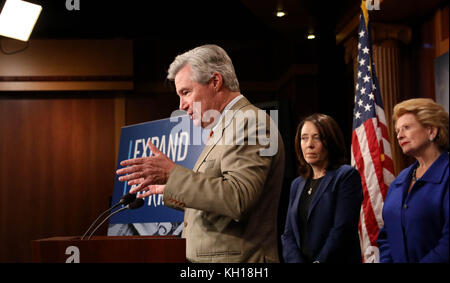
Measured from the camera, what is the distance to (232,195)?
1.50 metres

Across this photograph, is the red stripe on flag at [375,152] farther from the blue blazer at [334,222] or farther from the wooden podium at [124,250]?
the wooden podium at [124,250]

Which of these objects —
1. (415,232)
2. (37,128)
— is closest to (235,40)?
Answer: (37,128)

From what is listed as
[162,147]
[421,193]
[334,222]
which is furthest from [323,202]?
[162,147]

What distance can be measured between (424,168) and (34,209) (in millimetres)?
5442

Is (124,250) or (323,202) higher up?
(323,202)

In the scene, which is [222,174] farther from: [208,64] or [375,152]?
[375,152]

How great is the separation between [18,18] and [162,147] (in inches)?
72.0

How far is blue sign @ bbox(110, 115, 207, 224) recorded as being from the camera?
3.05 m

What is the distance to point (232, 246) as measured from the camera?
1581 millimetres

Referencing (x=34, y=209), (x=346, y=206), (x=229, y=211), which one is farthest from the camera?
(x=34, y=209)

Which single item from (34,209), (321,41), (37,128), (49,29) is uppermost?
(49,29)

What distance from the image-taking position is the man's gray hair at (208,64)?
176cm

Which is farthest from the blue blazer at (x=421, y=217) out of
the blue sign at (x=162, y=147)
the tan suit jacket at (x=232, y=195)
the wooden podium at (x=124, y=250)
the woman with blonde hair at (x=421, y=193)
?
the blue sign at (x=162, y=147)
